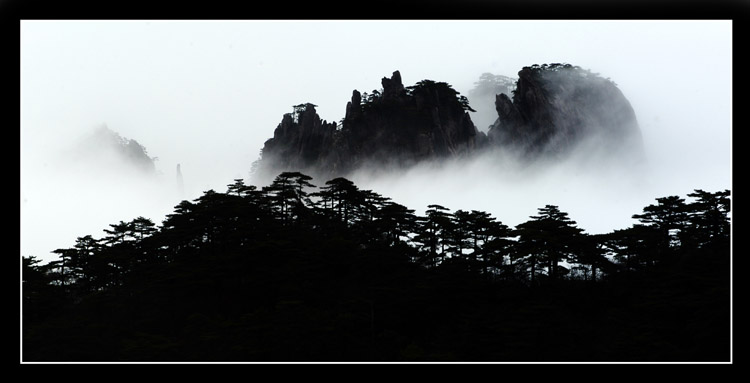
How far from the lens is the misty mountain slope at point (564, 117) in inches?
3514

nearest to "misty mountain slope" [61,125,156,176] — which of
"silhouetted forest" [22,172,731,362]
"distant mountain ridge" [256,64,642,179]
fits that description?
"distant mountain ridge" [256,64,642,179]

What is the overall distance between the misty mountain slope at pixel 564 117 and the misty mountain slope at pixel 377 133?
28.5 ft

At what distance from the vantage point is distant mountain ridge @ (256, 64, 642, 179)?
88562 mm

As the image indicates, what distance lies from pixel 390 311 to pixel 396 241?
11934mm

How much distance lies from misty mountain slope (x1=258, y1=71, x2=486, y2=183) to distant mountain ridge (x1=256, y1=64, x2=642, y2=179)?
0.15 m

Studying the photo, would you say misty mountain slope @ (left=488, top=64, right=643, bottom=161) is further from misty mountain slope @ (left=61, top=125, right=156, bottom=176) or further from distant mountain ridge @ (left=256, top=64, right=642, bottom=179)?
misty mountain slope @ (left=61, top=125, right=156, bottom=176)

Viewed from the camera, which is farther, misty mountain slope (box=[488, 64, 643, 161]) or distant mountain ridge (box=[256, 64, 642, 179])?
misty mountain slope (box=[488, 64, 643, 161])

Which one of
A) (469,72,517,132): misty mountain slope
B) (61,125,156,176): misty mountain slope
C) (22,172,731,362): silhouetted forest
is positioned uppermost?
(469,72,517,132): misty mountain slope

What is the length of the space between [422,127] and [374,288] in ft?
180

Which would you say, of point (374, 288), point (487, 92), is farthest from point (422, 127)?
point (374, 288)

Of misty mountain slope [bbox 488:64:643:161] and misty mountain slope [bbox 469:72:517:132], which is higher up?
misty mountain slope [bbox 469:72:517:132]

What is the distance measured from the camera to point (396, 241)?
47.1 m

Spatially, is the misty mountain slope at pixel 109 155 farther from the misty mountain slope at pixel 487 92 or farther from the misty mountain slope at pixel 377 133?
the misty mountain slope at pixel 487 92
